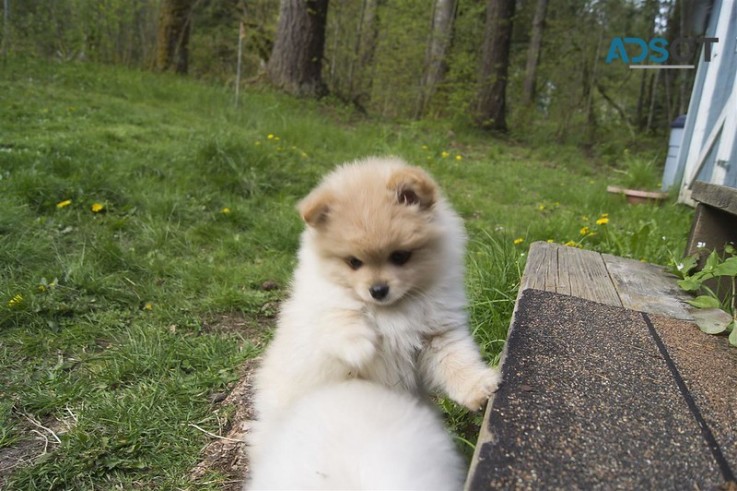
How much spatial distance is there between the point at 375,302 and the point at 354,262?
177mm

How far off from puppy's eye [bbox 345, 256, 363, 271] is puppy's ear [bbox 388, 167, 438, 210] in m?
0.28

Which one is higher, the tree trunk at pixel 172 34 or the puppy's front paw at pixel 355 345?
the tree trunk at pixel 172 34

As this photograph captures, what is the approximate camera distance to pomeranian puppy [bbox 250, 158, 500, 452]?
179 cm

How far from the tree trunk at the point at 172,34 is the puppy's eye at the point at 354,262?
11.6 meters

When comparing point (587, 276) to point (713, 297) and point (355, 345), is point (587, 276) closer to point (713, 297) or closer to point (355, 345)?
point (713, 297)

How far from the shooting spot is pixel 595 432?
3.97ft

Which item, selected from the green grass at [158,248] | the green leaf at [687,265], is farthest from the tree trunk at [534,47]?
the green leaf at [687,265]

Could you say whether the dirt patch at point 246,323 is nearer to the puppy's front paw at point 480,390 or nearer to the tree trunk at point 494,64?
the puppy's front paw at point 480,390

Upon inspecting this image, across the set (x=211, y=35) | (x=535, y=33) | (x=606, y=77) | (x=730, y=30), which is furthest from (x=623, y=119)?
(x=211, y=35)

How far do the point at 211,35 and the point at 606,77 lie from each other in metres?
12.1

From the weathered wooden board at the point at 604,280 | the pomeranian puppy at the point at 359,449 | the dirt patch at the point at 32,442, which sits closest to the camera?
the pomeranian puppy at the point at 359,449

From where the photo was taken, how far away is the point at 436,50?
11594 millimetres

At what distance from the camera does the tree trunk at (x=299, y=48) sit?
952 centimetres

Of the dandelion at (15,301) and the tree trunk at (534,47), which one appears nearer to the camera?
the dandelion at (15,301)
